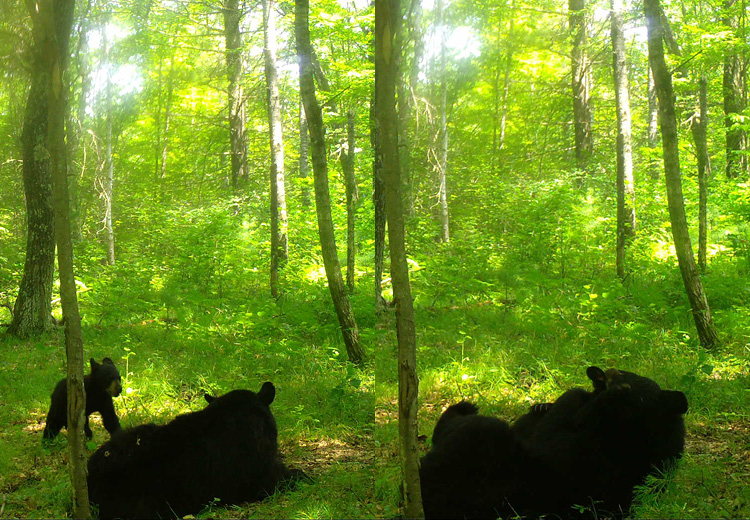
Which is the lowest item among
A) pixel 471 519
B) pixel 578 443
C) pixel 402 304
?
pixel 471 519

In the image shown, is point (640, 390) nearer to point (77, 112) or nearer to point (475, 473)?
point (475, 473)

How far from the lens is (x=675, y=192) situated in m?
7.56

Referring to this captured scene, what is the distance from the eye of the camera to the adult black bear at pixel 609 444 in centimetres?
388

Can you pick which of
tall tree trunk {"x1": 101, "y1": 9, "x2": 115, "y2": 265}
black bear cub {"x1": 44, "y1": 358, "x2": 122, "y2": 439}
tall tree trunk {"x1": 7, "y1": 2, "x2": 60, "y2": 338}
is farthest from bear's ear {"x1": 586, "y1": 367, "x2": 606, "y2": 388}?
tall tree trunk {"x1": 101, "y1": 9, "x2": 115, "y2": 265}

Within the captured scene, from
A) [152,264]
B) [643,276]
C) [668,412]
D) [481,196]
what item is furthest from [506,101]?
[668,412]

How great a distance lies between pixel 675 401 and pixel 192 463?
372cm

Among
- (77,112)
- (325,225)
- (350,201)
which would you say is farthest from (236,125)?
(325,225)

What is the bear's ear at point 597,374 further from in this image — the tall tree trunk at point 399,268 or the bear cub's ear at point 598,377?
the tall tree trunk at point 399,268

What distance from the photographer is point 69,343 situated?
3.33m

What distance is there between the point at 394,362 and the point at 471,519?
439 centimetres

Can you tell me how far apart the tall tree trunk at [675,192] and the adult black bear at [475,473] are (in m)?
4.97

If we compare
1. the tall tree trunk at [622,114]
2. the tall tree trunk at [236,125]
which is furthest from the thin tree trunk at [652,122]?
the tall tree trunk at [236,125]

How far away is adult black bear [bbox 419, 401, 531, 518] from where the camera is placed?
3.62 meters

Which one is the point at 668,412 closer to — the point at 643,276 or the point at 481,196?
the point at 643,276
